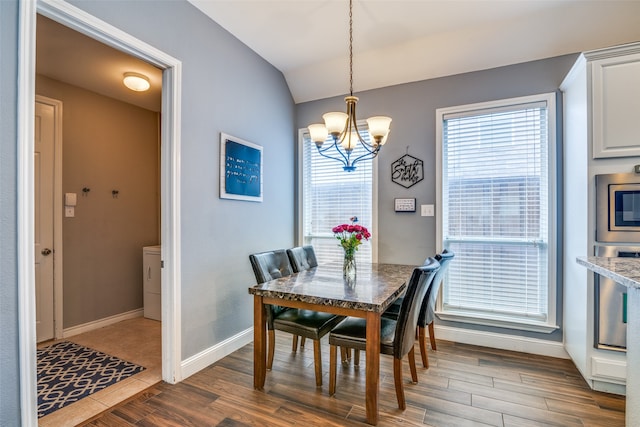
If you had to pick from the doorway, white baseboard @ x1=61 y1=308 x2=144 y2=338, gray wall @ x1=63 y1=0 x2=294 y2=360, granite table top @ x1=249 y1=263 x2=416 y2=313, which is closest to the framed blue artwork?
gray wall @ x1=63 y1=0 x2=294 y2=360

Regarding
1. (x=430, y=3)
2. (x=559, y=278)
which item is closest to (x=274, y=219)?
(x=430, y=3)

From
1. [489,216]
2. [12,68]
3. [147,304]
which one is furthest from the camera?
[147,304]

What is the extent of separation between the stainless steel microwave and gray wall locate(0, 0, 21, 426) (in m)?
3.42

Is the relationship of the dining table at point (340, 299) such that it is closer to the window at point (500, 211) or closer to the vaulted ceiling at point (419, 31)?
the window at point (500, 211)

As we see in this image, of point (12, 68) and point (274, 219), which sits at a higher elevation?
point (12, 68)

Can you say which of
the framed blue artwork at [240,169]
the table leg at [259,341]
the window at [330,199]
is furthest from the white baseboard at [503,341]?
the framed blue artwork at [240,169]

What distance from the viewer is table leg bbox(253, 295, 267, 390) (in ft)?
7.02

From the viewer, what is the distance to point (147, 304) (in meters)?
3.76

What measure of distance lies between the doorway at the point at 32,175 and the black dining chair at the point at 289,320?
626 millimetres

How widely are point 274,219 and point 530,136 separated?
8.61 ft

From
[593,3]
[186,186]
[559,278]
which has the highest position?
[593,3]

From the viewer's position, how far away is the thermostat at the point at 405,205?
3.25 m

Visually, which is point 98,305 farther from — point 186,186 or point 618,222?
point 618,222

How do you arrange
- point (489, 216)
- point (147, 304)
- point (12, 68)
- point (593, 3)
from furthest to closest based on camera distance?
point (147, 304), point (489, 216), point (593, 3), point (12, 68)
